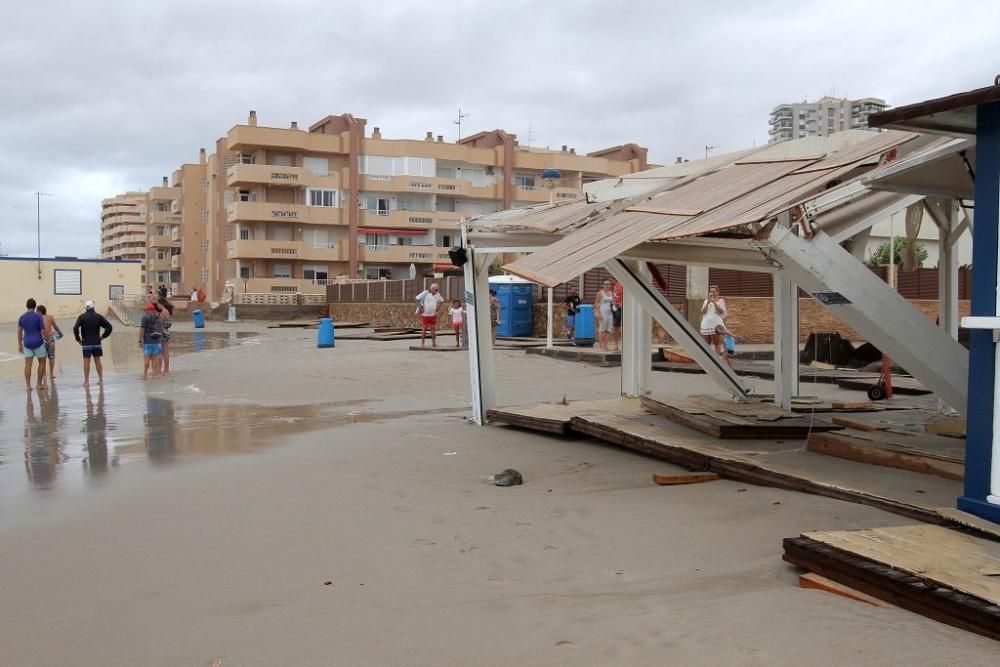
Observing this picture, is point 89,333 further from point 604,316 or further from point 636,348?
point 636,348

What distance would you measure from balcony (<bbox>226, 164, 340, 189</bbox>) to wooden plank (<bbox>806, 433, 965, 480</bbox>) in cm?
5761

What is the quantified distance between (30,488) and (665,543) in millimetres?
5653

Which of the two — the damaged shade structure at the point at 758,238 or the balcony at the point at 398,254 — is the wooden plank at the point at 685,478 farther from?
the balcony at the point at 398,254

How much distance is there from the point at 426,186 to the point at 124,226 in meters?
113

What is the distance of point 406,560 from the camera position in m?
5.25

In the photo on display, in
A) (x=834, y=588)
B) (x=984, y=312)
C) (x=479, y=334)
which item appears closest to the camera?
(x=834, y=588)

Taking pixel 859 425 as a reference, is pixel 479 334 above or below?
above

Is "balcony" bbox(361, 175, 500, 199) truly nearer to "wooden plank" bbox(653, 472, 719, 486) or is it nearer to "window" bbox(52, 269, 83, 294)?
"window" bbox(52, 269, 83, 294)

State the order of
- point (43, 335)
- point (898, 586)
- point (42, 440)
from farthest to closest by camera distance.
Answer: point (43, 335), point (42, 440), point (898, 586)

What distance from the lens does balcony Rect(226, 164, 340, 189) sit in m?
60.2

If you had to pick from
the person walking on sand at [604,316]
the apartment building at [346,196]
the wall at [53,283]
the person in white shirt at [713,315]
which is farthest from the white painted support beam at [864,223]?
the wall at [53,283]

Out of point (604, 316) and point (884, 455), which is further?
point (604, 316)

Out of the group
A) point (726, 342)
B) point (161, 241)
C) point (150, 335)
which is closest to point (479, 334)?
point (726, 342)

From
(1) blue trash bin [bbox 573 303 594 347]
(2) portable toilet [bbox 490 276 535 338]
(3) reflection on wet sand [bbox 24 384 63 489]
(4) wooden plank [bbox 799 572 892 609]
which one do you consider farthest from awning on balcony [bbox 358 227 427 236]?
(4) wooden plank [bbox 799 572 892 609]
